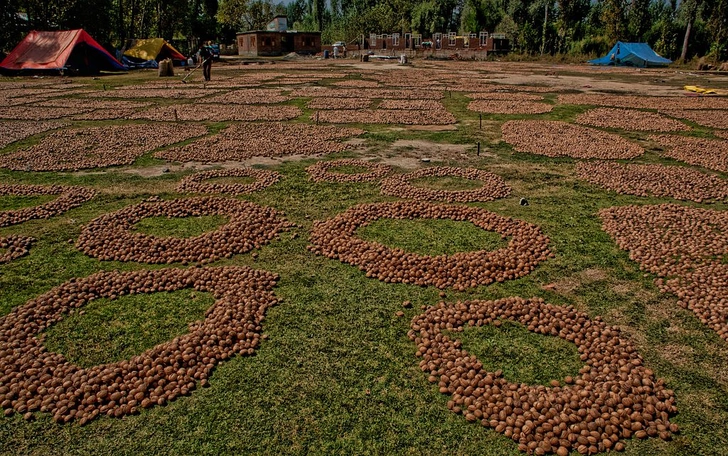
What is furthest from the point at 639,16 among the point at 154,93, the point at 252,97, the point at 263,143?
the point at 263,143

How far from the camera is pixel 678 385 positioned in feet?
12.5

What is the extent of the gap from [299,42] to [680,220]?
6658 cm

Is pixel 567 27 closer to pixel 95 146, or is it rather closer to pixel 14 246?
pixel 95 146

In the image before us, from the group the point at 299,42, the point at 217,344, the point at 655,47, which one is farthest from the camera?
the point at 299,42

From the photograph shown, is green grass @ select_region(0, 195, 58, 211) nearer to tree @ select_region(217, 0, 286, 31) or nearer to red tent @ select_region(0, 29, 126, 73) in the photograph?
red tent @ select_region(0, 29, 126, 73)

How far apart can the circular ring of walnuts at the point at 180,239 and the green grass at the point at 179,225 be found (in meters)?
Result: 0.11

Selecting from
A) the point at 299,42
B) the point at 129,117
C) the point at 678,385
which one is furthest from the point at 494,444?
the point at 299,42

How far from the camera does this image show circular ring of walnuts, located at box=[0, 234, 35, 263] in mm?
5924

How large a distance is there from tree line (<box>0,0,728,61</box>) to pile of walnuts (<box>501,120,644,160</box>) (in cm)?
3926

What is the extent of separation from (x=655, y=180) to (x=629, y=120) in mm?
6988

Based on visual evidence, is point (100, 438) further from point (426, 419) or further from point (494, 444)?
point (494, 444)

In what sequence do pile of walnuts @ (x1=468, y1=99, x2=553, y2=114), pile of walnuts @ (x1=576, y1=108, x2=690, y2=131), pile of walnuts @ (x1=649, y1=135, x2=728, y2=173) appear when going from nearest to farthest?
pile of walnuts @ (x1=649, y1=135, x2=728, y2=173) → pile of walnuts @ (x1=576, y1=108, x2=690, y2=131) → pile of walnuts @ (x1=468, y1=99, x2=553, y2=114)

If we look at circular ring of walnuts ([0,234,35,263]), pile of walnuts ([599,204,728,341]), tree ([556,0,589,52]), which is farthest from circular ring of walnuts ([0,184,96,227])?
tree ([556,0,589,52])

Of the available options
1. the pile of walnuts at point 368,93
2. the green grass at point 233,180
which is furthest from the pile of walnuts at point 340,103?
the green grass at point 233,180
